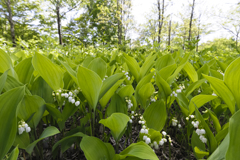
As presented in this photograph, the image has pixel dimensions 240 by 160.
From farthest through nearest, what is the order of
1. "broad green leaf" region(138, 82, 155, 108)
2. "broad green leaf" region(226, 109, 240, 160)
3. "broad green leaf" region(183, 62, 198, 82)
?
"broad green leaf" region(183, 62, 198, 82), "broad green leaf" region(138, 82, 155, 108), "broad green leaf" region(226, 109, 240, 160)

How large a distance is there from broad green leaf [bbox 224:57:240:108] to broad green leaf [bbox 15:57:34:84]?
97 cm

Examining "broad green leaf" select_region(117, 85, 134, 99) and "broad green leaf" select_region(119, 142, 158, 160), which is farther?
"broad green leaf" select_region(117, 85, 134, 99)

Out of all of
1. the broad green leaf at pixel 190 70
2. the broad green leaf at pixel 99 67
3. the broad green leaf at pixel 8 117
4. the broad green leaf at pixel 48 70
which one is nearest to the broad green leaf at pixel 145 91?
the broad green leaf at pixel 99 67

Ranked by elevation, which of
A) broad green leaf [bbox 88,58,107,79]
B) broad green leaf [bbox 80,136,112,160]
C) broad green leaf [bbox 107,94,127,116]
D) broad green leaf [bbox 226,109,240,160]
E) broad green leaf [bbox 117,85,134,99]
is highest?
broad green leaf [bbox 88,58,107,79]

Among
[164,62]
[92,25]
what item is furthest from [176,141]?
[92,25]

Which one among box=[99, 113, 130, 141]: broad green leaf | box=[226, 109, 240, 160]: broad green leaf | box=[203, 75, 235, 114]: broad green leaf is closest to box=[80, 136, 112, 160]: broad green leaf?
box=[99, 113, 130, 141]: broad green leaf

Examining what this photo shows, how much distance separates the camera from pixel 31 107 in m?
0.68

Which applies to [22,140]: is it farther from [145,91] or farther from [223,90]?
[223,90]

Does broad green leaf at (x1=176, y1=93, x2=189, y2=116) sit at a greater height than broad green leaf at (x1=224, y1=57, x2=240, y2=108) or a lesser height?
lesser

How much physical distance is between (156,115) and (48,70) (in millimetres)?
609

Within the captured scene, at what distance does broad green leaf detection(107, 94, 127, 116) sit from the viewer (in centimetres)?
86

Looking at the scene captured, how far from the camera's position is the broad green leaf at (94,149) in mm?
594

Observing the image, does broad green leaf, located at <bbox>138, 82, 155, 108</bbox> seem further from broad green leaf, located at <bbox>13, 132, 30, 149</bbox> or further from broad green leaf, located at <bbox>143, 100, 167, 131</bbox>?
broad green leaf, located at <bbox>13, 132, 30, 149</bbox>

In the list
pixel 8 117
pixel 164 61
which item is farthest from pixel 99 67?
pixel 164 61
